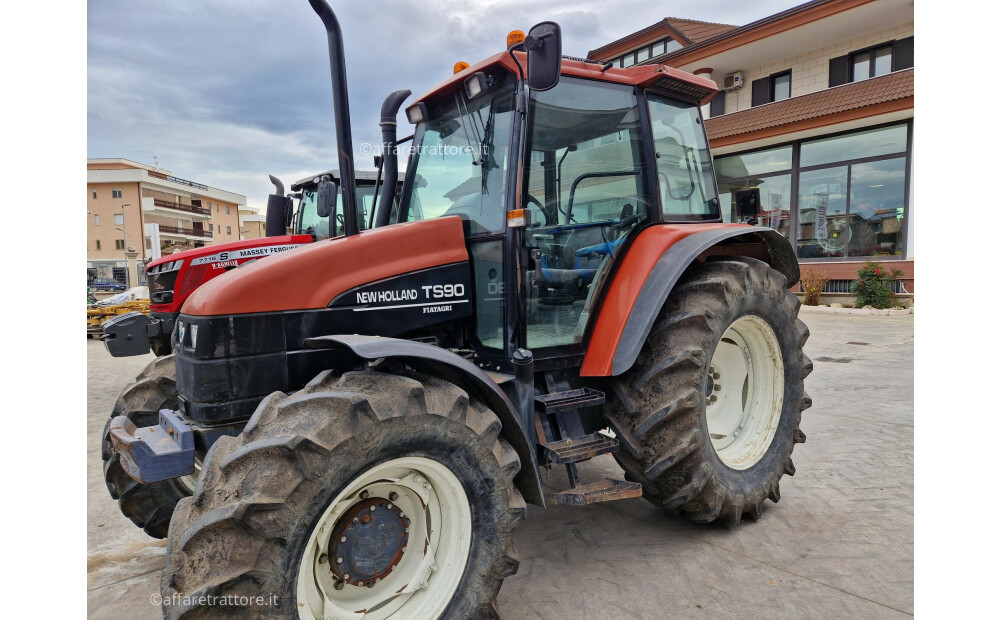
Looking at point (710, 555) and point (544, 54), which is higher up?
point (544, 54)

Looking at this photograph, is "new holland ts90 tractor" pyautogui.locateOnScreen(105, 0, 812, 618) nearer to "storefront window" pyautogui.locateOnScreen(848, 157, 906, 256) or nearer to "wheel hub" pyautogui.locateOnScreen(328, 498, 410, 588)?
"wheel hub" pyautogui.locateOnScreen(328, 498, 410, 588)

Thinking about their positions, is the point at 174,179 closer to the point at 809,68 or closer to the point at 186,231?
the point at 186,231

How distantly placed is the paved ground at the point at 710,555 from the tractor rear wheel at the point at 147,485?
0.22 meters

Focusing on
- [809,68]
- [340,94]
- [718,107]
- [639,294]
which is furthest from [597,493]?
[718,107]

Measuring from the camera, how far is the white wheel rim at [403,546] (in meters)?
1.97

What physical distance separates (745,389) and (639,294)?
1176 millimetres

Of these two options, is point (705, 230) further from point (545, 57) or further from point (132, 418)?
point (132, 418)

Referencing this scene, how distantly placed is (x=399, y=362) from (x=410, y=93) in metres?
1.55

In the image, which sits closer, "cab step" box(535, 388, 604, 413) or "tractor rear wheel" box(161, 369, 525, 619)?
"tractor rear wheel" box(161, 369, 525, 619)

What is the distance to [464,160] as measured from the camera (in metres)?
2.95

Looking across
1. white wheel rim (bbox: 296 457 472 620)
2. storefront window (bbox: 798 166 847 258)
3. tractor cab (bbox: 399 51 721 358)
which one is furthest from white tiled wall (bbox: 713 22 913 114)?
white wheel rim (bbox: 296 457 472 620)

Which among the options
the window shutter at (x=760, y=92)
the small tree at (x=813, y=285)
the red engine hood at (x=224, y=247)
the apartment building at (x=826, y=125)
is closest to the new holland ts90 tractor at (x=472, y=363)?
the red engine hood at (x=224, y=247)

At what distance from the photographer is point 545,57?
2299 millimetres

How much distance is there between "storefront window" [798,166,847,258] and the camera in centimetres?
1422
